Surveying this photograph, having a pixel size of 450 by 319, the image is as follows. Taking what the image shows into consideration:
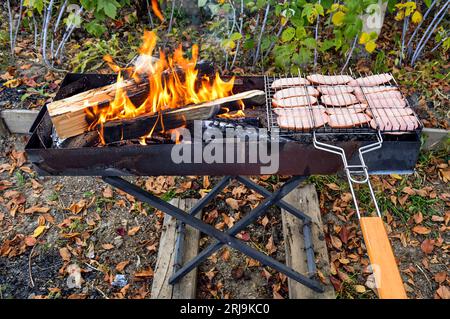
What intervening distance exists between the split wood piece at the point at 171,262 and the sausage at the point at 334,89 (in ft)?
5.87

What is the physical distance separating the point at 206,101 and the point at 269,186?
5.97ft

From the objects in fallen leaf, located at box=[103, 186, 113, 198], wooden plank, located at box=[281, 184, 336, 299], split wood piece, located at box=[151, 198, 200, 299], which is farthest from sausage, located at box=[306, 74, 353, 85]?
fallen leaf, located at box=[103, 186, 113, 198]

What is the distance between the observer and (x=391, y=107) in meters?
2.50

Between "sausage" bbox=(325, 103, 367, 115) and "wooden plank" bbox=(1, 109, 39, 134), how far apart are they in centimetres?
347

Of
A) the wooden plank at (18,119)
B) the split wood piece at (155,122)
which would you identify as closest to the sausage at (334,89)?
the split wood piece at (155,122)

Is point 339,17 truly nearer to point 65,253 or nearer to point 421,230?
point 421,230

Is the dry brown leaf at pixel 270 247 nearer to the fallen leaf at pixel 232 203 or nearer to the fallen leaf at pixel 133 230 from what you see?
the fallen leaf at pixel 232 203

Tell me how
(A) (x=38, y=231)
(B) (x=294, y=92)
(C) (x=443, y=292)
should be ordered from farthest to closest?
(A) (x=38, y=231), (C) (x=443, y=292), (B) (x=294, y=92)

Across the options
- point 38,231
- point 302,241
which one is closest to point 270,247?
point 302,241

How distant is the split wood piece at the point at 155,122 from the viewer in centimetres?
242

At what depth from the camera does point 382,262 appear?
73.8 inches

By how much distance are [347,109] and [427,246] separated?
6.55 ft
